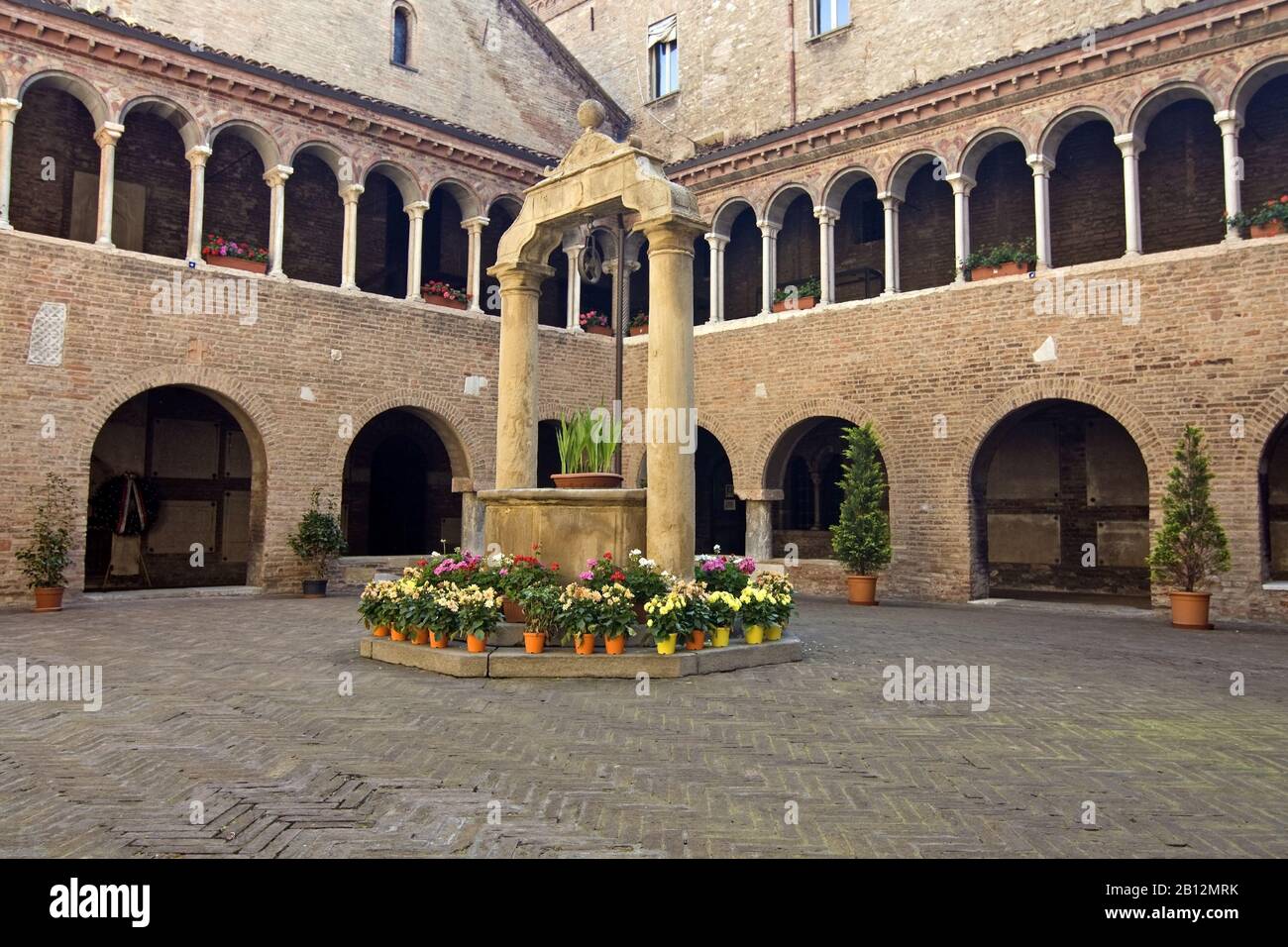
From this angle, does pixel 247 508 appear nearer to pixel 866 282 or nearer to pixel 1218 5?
pixel 866 282

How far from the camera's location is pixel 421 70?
66.8 feet

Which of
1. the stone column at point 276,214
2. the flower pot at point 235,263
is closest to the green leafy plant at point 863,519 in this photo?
the stone column at point 276,214

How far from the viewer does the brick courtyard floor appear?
4062 mm

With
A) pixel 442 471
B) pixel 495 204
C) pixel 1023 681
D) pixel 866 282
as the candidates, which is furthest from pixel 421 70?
pixel 1023 681

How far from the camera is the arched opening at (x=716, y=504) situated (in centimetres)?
2372

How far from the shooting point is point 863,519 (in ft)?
52.0

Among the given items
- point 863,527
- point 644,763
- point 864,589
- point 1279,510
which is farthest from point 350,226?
point 1279,510

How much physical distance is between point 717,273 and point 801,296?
2227mm

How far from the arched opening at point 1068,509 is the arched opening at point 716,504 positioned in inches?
254

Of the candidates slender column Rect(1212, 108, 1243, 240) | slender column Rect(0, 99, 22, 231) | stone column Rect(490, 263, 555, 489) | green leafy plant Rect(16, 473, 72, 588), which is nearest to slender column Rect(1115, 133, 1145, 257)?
slender column Rect(1212, 108, 1243, 240)

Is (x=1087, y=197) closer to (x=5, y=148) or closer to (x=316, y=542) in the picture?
(x=316, y=542)

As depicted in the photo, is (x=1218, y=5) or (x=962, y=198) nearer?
(x=1218, y=5)

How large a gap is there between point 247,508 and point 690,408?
13.3 meters

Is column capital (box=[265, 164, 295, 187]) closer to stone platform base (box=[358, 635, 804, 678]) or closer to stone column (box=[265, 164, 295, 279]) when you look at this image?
stone column (box=[265, 164, 295, 279])
